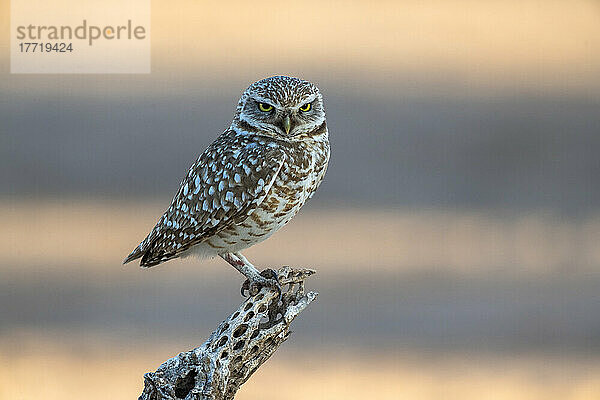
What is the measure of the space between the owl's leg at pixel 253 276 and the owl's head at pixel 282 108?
0.38 m

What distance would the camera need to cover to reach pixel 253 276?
85.6 inches

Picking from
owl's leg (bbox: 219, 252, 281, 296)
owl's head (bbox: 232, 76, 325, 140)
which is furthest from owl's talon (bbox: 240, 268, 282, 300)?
owl's head (bbox: 232, 76, 325, 140)

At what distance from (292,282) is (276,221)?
6.8 inches

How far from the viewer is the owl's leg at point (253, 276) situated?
2.10 metres

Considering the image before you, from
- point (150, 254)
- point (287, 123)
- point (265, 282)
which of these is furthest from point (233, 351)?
point (287, 123)

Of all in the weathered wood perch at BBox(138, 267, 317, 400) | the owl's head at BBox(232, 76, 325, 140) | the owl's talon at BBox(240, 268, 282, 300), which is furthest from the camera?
the owl's talon at BBox(240, 268, 282, 300)

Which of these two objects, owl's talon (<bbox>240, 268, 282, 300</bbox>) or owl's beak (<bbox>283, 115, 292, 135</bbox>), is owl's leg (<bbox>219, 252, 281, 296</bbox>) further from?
owl's beak (<bbox>283, 115, 292, 135</bbox>)

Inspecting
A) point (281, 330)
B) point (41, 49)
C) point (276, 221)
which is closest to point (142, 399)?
point (281, 330)

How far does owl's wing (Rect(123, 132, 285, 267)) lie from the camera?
2051 millimetres

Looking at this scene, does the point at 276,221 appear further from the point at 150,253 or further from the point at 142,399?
the point at 142,399

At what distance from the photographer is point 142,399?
1.89 metres

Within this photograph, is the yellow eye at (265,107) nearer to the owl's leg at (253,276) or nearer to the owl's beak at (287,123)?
the owl's beak at (287,123)

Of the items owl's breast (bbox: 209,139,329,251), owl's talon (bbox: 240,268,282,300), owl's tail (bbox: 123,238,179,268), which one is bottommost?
owl's talon (bbox: 240,268,282,300)

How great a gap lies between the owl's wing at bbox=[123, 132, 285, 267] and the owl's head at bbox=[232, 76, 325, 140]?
6 cm
